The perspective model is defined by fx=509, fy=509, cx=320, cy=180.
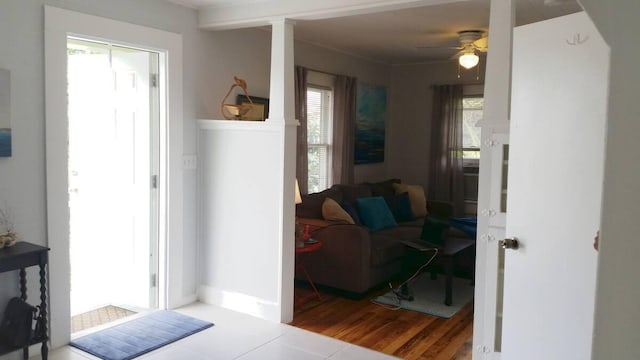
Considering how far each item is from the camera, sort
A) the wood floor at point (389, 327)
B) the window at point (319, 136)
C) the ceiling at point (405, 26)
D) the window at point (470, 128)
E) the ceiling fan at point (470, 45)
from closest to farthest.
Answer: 1. the wood floor at point (389, 327)
2. the ceiling at point (405, 26)
3. the ceiling fan at point (470, 45)
4. the window at point (319, 136)
5. the window at point (470, 128)

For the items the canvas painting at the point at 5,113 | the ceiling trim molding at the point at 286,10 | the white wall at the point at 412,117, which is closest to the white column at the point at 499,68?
the ceiling trim molding at the point at 286,10

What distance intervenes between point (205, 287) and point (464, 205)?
4.10 metres

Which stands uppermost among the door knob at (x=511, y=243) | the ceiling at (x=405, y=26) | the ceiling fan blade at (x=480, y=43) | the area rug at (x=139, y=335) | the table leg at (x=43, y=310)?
the ceiling at (x=405, y=26)

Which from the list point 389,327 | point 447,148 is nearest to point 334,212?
point 389,327

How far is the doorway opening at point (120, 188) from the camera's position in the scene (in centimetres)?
407

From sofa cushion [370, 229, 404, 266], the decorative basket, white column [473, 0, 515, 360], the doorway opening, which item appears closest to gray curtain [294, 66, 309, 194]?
sofa cushion [370, 229, 404, 266]

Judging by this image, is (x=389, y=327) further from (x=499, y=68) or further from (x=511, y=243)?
(x=499, y=68)

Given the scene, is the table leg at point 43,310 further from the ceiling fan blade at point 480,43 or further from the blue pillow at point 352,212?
the ceiling fan blade at point 480,43

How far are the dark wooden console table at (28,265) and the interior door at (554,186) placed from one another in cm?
260

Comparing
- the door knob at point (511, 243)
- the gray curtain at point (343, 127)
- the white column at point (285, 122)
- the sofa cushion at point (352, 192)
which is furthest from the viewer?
the gray curtain at point (343, 127)

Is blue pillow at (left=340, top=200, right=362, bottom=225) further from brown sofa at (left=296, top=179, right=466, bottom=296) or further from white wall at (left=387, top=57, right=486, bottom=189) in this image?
white wall at (left=387, top=57, right=486, bottom=189)

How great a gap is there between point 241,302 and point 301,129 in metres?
2.21

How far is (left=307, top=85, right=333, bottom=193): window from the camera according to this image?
6.08 m

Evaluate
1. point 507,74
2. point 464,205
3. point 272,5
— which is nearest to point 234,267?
point 272,5
